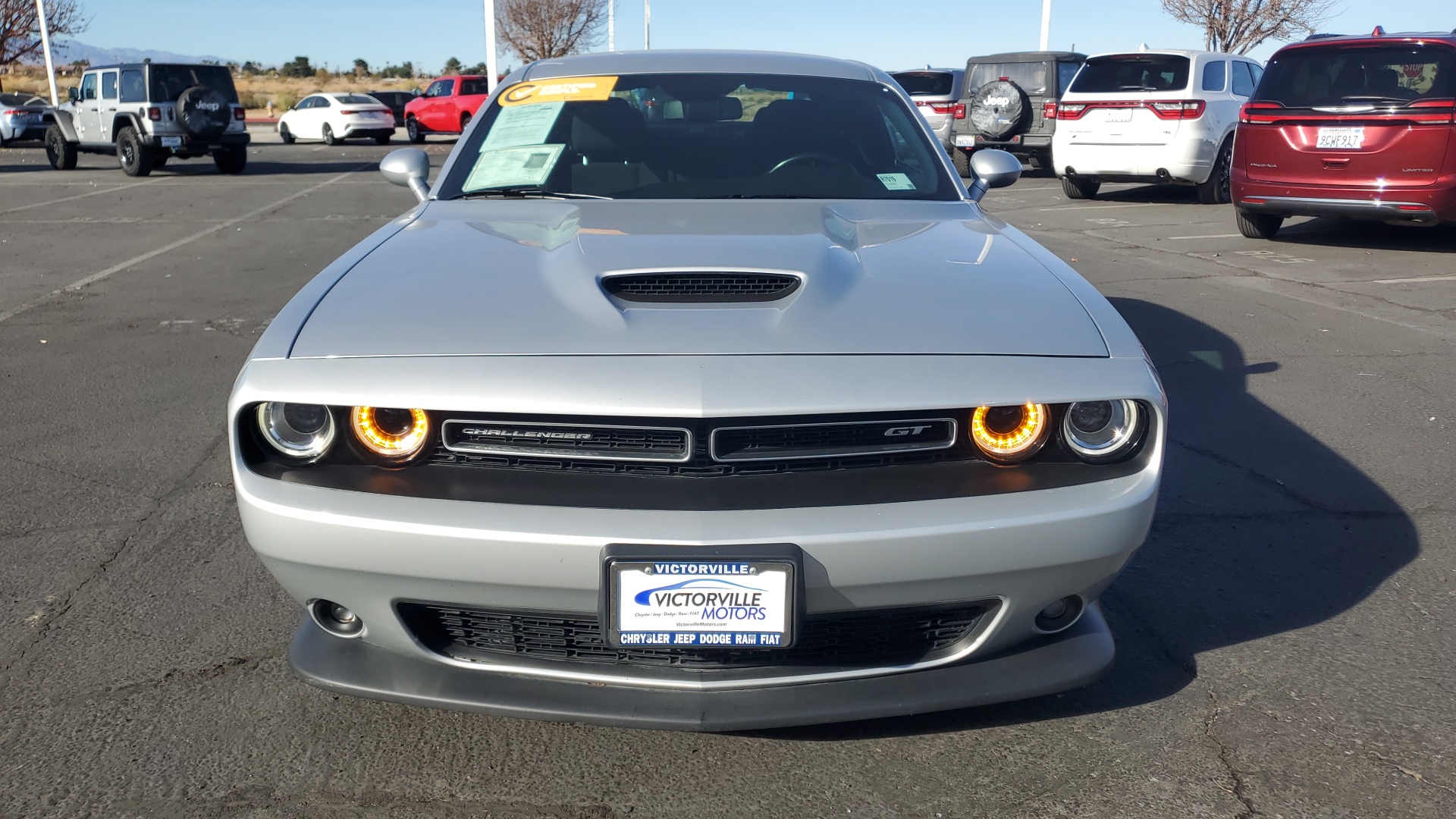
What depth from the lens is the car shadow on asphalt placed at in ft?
8.46

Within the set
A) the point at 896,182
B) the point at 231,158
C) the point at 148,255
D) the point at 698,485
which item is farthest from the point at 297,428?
the point at 231,158

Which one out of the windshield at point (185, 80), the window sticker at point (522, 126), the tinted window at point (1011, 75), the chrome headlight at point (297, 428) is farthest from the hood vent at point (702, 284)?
the windshield at point (185, 80)

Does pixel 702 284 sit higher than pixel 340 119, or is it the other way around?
pixel 340 119

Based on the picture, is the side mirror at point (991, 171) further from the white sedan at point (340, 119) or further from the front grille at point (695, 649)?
the white sedan at point (340, 119)

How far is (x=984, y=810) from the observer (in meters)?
2.17

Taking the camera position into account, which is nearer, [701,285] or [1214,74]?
[701,285]

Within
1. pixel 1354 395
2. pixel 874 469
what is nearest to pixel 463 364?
pixel 874 469

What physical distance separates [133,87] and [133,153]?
3.30 feet

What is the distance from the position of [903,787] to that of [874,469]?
63 cm

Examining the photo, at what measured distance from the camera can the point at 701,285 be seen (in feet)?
7.90

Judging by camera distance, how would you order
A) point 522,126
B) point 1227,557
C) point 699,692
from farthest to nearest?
point 522,126
point 1227,557
point 699,692

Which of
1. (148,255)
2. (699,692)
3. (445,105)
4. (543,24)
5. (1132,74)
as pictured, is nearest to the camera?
(699,692)

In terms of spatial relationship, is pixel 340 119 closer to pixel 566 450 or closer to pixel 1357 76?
pixel 1357 76

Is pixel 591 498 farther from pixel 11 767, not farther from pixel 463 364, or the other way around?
pixel 11 767
